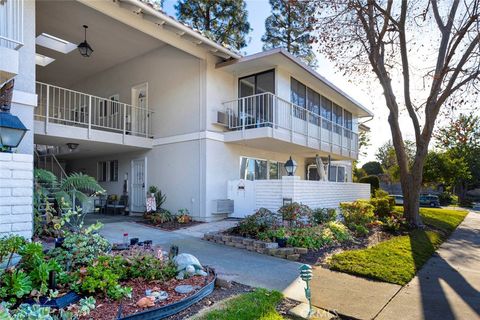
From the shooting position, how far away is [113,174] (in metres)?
14.3

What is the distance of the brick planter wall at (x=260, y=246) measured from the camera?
6703 millimetres

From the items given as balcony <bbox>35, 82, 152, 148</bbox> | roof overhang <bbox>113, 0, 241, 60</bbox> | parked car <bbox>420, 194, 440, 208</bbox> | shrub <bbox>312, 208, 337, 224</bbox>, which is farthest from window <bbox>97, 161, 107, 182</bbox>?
parked car <bbox>420, 194, 440, 208</bbox>

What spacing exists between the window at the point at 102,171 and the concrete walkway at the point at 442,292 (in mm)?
12774

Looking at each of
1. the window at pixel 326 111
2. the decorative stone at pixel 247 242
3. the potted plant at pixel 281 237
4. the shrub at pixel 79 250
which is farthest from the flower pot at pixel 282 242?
the window at pixel 326 111

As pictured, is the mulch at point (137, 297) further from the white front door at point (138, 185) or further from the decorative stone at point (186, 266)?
the white front door at point (138, 185)

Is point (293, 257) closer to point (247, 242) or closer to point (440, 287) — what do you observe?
point (247, 242)

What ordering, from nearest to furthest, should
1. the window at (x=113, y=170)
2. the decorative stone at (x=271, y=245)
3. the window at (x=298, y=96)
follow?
the decorative stone at (x=271, y=245) → the window at (x=298, y=96) → the window at (x=113, y=170)

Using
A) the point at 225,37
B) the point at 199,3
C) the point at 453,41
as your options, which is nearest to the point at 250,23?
the point at 225,37

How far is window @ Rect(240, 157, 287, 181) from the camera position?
12664 mm

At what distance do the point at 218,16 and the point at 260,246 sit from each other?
1729 cm

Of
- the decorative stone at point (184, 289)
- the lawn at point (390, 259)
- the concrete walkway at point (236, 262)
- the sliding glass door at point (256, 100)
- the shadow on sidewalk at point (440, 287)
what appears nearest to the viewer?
the decorative stone at point (184, 289)

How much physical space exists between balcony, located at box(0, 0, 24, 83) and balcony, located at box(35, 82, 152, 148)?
298 cm

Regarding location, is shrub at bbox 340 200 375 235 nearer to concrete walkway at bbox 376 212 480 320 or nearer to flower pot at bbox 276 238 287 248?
concrete walkway at bbox 376 212 480 320

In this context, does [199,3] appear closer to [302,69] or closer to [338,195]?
[302,69]
